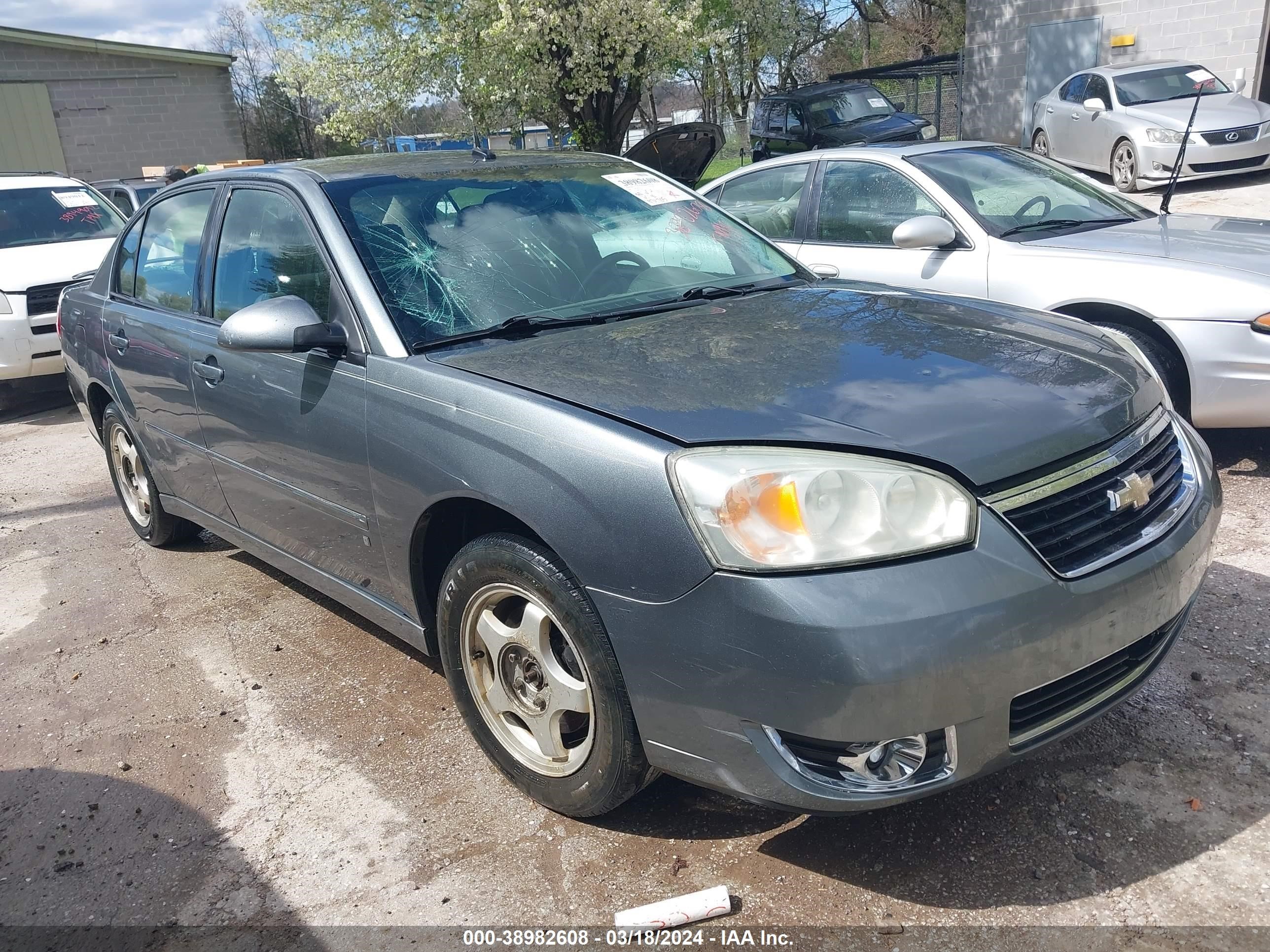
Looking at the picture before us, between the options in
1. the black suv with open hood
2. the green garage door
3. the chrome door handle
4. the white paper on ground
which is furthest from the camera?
the green garage door

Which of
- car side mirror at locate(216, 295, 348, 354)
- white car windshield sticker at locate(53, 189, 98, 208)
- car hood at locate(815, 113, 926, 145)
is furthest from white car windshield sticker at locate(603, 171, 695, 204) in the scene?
car hood at locate(815, 113, 926, 145)

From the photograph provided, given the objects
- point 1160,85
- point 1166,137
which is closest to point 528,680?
point 1166,137

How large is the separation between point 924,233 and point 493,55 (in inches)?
549

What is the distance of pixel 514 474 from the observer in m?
2.45

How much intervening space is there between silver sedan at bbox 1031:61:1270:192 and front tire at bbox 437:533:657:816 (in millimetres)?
12613

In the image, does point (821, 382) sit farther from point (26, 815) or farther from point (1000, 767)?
point (26, 815)

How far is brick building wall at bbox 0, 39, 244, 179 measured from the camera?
22.4m

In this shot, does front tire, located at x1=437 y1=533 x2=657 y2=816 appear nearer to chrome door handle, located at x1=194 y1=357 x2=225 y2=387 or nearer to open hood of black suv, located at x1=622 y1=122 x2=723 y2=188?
chrome door handle, located at x1=194 y1=357 x2=225 y2=387

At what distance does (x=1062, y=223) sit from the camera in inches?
210

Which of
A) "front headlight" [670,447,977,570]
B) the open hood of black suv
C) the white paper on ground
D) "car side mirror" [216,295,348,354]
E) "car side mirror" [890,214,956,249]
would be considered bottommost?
the white paper on ground

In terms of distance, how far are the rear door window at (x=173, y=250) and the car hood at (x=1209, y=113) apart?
12.2 metres

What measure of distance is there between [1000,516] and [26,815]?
2858 millimetres

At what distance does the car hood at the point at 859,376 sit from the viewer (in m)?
2.22

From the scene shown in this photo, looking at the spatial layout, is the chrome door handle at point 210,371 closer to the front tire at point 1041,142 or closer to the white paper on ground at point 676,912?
the white paper on ground at point 676,912
